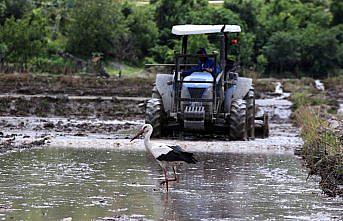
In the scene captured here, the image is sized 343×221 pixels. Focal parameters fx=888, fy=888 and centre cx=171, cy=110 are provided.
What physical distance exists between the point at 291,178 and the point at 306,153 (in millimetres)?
3400

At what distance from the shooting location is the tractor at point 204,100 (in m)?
22.4

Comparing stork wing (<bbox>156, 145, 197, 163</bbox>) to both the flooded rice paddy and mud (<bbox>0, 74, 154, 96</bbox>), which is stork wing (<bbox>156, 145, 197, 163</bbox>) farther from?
mud (<bbox>0, 74, 154, 96</bbox>)

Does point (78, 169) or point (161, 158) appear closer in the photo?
point (161, 158)

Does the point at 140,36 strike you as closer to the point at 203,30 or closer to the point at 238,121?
the point at 203,30

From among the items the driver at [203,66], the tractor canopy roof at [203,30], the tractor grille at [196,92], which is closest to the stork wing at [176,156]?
the tractor grille at [196,92]

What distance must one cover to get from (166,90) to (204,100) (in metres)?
1.76

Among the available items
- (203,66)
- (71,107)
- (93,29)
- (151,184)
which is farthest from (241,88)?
(93,29)

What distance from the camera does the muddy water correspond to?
11.0 metres

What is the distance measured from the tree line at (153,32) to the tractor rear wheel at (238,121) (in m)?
40.6

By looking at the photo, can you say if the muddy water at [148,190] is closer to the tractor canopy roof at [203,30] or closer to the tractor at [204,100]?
the tractor at [204,100]

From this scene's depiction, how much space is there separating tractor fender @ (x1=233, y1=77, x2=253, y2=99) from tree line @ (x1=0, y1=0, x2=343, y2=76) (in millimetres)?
38904

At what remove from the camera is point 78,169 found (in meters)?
15.6

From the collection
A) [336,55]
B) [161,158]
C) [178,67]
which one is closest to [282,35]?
[336,55]

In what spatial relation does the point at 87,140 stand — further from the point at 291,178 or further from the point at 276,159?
the point at 291,178
